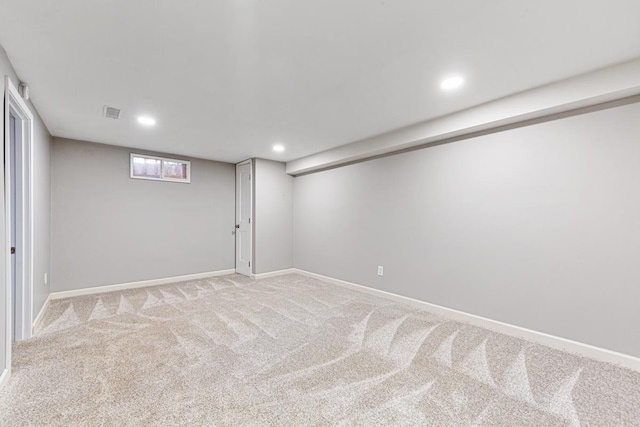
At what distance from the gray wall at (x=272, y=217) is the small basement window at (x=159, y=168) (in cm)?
126

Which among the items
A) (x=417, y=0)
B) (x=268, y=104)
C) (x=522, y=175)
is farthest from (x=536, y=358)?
(x=268, y=104)

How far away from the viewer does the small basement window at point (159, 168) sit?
454cm

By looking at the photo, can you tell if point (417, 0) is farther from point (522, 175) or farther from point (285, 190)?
point (285, 190)

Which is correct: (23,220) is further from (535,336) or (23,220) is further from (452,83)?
(535,336)

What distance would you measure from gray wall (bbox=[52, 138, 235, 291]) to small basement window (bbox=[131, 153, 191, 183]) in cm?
9

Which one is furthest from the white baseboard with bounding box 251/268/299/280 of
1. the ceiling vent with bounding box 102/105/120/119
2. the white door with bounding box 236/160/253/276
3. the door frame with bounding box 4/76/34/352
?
the ceiling vent with bounding box 102/105/120/119

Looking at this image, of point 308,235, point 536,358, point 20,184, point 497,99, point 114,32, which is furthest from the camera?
point 308,235

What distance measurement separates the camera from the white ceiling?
1.53 metres

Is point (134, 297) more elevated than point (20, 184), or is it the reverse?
point (20, 184)

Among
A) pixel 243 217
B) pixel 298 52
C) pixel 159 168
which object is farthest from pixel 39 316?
pixel 298 52

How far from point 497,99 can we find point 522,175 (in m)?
0.77

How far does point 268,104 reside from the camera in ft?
9.13

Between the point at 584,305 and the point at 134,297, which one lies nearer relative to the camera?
the point at 584,305

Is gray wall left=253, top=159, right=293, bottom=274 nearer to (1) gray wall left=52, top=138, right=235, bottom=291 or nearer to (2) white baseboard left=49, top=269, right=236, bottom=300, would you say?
(1) gray wall left=52, top=138, right=235, bottom=291
